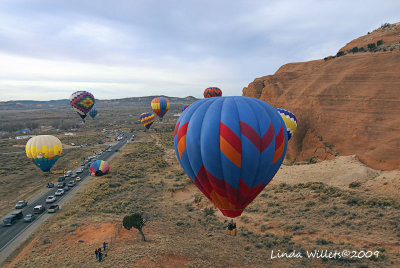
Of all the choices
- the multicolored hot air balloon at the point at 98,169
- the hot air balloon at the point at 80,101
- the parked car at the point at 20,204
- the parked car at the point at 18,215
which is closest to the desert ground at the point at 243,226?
the parked car at the point at 18,215

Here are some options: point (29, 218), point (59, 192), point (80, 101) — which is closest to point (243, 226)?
point (29, 218)

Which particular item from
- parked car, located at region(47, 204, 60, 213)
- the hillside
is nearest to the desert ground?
parked car, located at region(47, 204, 60, 213)

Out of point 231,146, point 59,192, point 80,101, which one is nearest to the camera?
point 231,146

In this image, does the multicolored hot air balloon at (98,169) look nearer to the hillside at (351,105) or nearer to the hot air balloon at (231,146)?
the hot air balloon at (231,146)

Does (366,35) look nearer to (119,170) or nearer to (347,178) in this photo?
(347,178)

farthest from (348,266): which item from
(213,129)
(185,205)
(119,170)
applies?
(119,170)

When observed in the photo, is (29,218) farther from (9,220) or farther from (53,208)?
(53,208)
